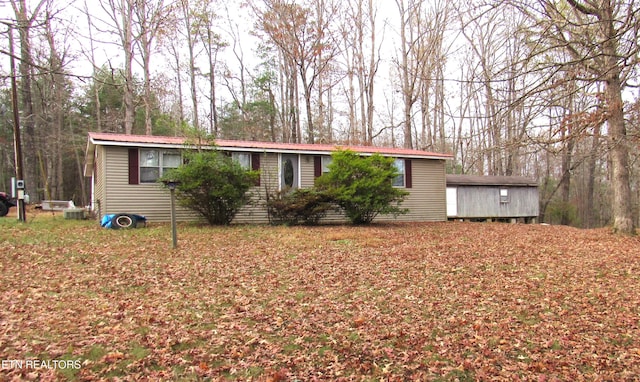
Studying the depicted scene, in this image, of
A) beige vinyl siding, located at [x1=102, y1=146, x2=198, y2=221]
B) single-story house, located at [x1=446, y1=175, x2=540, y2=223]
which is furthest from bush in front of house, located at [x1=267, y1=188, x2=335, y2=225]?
single-story house, located at [x1=446, y1=175, x2=540, y2=223]

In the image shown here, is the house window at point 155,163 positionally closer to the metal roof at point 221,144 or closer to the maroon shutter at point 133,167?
the maroon shutter at point 133,167

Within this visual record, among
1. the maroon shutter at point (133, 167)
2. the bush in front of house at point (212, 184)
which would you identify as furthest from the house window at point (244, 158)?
the maroon shutter at point (133, 167)

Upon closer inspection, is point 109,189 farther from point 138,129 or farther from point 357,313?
point 138,129

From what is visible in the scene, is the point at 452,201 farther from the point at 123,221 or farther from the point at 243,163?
the point at 123,221

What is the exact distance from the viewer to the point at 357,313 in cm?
405

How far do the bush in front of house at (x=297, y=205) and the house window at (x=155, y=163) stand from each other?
3.28m

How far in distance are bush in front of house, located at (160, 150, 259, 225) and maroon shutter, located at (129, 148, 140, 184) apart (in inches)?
46.6

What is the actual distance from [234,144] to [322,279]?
8202mm

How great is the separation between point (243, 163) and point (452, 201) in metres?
9.34

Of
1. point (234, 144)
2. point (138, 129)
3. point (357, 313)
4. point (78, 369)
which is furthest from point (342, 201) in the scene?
point (138, 129)

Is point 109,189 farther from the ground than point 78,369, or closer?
farther from the ground

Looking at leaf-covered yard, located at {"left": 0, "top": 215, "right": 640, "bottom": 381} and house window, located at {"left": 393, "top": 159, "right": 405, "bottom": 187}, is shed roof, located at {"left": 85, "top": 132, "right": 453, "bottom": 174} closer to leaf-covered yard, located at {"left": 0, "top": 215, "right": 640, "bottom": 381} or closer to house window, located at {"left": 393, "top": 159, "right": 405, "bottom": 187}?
house window, located at {"left": 393, "top": 159, "right": 405, "bottom": 187}

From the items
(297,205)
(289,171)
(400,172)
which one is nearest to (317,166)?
(289,171)

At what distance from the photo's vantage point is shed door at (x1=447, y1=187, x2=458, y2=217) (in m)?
16.7
